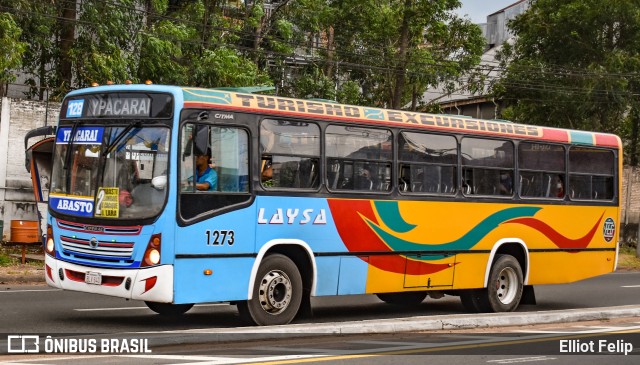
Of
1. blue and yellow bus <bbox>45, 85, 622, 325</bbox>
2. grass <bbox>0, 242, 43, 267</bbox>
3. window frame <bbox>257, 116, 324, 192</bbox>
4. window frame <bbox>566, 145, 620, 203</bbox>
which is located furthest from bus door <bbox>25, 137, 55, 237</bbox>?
window frame <bbox>566, 145, 620, 203</bbox>

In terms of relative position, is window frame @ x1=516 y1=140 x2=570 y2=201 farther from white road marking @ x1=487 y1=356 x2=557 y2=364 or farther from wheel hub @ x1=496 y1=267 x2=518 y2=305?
white road marking @ x1=487 y1=356 x2=557 y2=364

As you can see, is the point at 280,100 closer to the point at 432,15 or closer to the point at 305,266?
the point at 305,266

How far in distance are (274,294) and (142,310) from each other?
2633 mm

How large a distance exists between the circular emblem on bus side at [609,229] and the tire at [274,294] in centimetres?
764

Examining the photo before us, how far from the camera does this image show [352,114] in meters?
15.0

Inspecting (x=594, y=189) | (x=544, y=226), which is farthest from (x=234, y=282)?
(x=594, y=189)

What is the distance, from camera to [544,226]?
18.2 metres

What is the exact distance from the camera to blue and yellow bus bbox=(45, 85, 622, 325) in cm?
1275

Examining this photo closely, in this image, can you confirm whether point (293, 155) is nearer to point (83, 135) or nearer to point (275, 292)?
point (275, 292)

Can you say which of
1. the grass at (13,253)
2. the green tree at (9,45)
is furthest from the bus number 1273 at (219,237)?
the green tree at (9,45)

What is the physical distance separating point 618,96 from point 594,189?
22342 mm
